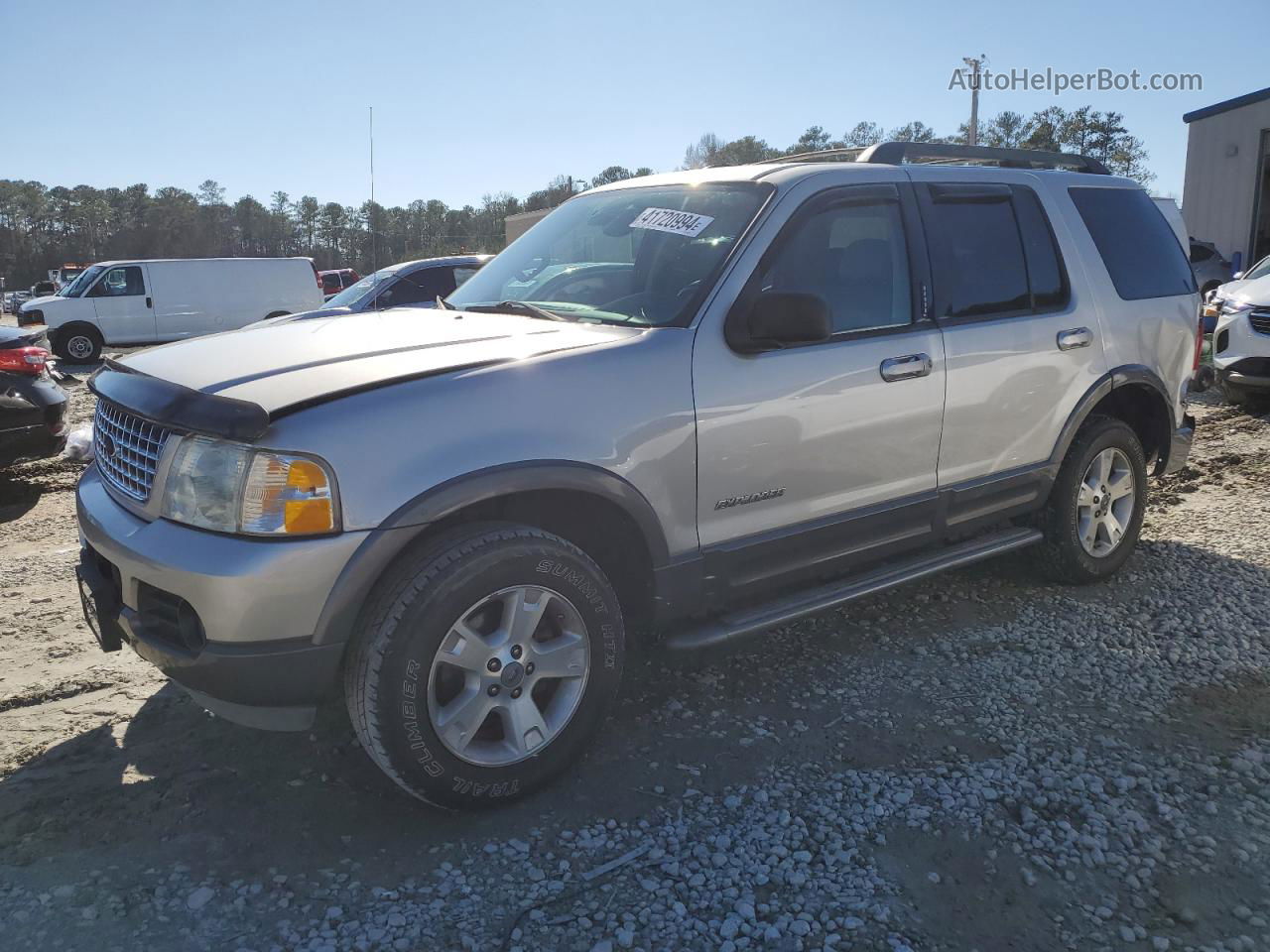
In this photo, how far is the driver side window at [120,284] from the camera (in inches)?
752

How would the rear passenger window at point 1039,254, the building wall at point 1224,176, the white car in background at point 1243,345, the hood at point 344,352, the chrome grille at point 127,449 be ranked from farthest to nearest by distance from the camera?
the building wall at point 1224,176, the white car in background at point 1243,345, the rear passenger window at point 1039,254, the chrome grille at point 127,449, the hood at point 344,352

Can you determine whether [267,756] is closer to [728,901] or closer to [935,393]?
[728,901]

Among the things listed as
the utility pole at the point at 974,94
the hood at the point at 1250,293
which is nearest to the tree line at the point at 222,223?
the utility pole at the point at 974,94

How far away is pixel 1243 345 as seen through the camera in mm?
9242

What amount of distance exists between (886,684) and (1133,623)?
146 cm

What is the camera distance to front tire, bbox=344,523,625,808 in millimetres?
2664

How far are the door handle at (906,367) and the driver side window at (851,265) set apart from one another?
0.48ft

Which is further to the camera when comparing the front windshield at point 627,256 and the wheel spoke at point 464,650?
the front windshield at point 627,256

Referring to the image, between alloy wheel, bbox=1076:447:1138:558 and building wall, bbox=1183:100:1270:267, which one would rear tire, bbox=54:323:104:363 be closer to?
alloy wheel, bbox=1076:447:1138:558

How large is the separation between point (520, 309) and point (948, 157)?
6.94 ft

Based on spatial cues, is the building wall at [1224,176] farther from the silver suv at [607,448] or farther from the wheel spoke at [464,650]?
the wheel spoke at [464,650]

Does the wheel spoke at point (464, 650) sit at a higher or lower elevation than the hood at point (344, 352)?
lower

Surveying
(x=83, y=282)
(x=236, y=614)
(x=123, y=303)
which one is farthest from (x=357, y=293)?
(x=236, y=614)

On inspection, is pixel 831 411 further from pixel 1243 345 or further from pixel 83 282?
pixel 83 282
